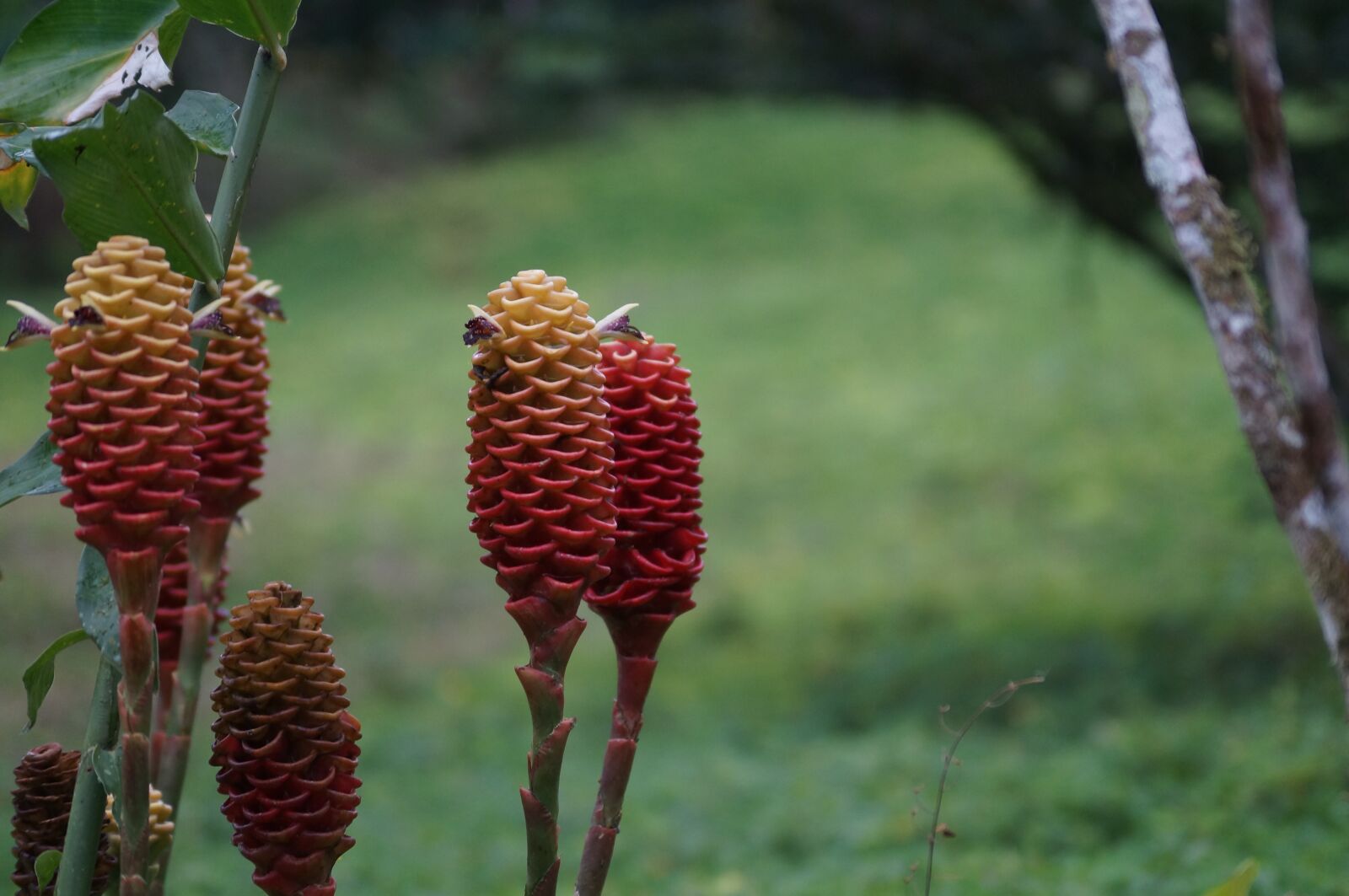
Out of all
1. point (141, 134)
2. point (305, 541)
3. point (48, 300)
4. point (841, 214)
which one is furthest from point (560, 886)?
point (841, 214)

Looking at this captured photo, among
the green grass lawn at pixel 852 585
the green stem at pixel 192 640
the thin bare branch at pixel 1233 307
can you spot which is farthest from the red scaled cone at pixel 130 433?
the thin bare branch at pixel 1233 307

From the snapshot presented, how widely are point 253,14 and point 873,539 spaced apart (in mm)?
7768

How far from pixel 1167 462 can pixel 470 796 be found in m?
6.22

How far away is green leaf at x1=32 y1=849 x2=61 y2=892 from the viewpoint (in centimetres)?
165

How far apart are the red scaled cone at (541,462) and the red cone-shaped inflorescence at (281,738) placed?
0.22 metres

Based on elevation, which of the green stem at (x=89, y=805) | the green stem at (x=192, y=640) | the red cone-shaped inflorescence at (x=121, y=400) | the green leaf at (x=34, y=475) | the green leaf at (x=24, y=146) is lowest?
the green stem at (x=192, y=640)

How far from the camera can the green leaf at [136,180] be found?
1524 mm

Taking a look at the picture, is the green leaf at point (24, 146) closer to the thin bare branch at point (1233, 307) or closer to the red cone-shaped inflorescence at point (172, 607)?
the red cone-shaped inflorescence at point (172, 607)

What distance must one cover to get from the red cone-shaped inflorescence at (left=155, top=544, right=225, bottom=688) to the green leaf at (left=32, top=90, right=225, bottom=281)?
52 cm

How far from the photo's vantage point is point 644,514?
5.49ft

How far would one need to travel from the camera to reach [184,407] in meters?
1.47

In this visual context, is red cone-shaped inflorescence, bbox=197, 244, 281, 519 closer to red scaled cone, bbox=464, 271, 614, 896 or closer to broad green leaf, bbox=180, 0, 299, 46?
broad green leaf, bbox=180, 0, 299, 46

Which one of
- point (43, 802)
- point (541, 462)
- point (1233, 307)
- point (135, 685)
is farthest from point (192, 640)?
point (1233, 307)

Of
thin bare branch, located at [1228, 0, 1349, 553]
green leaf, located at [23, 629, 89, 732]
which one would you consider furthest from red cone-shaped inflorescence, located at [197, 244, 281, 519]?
thin bare branch, located at [1228, 0, 1349, 553]
